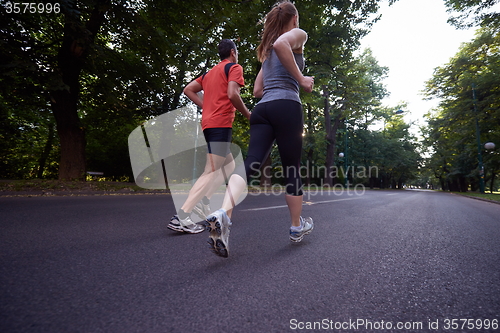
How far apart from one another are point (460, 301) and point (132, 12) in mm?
10406

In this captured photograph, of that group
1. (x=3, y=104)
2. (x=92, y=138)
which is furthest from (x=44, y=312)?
(x=92, y=138)

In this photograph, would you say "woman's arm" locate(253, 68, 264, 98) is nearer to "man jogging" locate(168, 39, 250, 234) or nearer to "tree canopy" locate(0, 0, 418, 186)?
"man jogging" locate(168, 39, 250, 234)

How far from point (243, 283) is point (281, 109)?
141cm

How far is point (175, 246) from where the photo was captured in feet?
7.79

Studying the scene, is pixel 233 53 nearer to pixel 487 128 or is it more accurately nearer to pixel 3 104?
pixel 3 104

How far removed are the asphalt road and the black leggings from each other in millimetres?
811

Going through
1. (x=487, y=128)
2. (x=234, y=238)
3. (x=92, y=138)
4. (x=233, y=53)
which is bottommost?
(x=234, y=238)

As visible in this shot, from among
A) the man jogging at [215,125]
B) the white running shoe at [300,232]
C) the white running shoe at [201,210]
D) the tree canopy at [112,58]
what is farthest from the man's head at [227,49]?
the tree canopy at [112,58]

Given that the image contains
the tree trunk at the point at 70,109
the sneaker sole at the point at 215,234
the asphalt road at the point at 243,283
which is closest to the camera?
the asphalt road at the point at 243,283

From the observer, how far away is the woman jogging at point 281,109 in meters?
2.23

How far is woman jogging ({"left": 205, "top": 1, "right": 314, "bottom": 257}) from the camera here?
2.23m

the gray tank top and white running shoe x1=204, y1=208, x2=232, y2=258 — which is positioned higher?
the gray tank top

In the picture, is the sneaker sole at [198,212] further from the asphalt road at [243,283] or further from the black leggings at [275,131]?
the black leggings at [275,131]

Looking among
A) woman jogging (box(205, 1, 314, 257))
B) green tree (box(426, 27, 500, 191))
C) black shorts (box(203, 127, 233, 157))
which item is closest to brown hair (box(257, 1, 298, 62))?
woman jogging (box(205, 1, 314, 257))
